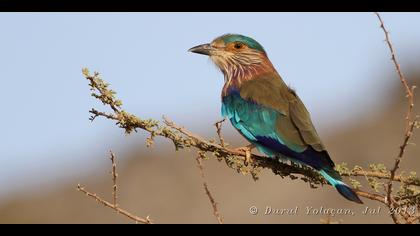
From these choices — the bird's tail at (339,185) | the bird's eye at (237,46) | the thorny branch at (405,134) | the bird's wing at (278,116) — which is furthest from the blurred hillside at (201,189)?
the thorny branch at (405,134)

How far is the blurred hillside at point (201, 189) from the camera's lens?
15352mm

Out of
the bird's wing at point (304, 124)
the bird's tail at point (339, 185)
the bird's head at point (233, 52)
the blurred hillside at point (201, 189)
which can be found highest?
the bird's head at point (233, 52)

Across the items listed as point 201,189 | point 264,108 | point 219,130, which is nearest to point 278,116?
point 264,108

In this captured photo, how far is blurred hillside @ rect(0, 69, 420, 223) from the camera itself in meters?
15.4

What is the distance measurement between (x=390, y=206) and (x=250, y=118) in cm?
206

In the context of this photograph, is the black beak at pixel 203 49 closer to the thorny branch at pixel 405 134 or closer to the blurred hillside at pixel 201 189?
the thorny branch at pixel 405 134

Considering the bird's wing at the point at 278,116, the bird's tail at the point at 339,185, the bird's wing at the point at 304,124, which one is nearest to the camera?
the bird's tail at the point at 339,185

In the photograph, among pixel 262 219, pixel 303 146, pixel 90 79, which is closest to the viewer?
pixel 90 79

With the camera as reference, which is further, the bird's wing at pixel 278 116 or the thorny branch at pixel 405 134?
the bird's wing at pixel 278 116

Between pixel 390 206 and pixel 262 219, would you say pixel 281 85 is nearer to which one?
pixel 390 206

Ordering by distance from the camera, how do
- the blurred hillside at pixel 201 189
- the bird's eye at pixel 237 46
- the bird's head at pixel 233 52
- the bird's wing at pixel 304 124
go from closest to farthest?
the bird's wing at pixel 304 124, the bird's head at pixel 233 52, the bird's eye at pixel 237 46, the blurred hillside at pixel 201 189

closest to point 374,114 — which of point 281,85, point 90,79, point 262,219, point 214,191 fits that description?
point 214,191

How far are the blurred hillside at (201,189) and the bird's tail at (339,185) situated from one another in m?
7.07
